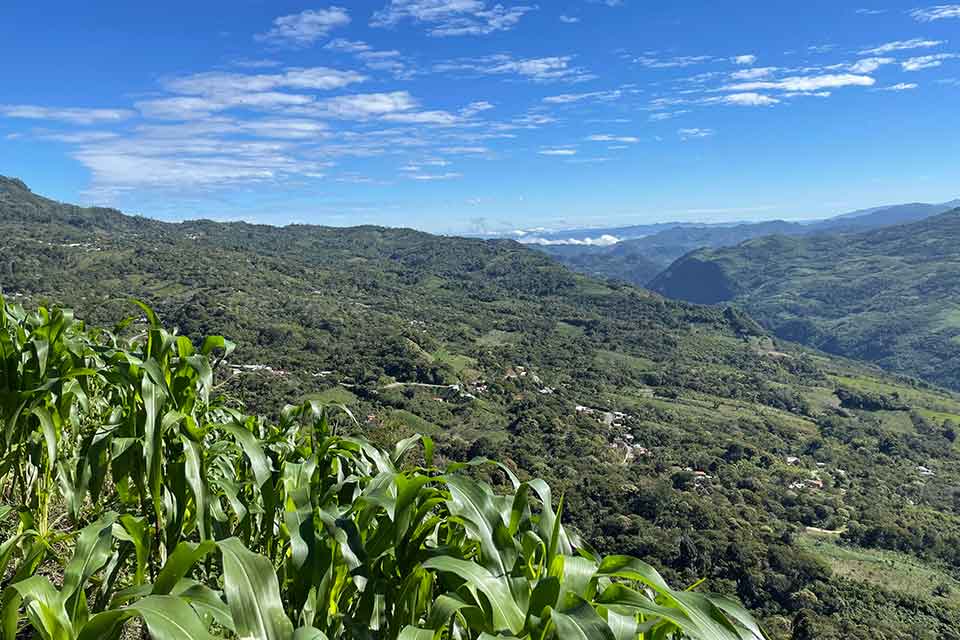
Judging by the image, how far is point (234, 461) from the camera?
378 cm

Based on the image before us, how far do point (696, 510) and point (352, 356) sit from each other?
6078 cm

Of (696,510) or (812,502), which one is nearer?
(696,510)

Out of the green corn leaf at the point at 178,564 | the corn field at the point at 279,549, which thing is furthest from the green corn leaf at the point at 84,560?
the green corn leaf at the point at 178,564

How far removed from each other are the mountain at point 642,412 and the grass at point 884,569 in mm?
235

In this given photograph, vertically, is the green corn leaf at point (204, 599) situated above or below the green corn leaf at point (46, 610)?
below

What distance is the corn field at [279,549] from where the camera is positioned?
1276 millimetres

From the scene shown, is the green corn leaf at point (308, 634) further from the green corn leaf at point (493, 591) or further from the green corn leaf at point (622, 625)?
the green corn leaf at point (622, 625)

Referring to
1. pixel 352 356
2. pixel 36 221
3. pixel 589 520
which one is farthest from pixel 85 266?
pixel 589 520

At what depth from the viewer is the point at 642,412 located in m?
89.7

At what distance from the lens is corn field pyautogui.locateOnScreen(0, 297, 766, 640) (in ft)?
4.19

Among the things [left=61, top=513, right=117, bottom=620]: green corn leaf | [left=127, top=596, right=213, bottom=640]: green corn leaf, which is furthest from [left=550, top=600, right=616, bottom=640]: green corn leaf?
[left=61, top=513, right=117, bottom=620]: green corn leaf

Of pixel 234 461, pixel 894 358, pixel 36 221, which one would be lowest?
pixel 894 358

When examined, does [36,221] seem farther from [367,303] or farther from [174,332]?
[174,332]

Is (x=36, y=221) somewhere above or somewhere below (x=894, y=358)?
above
